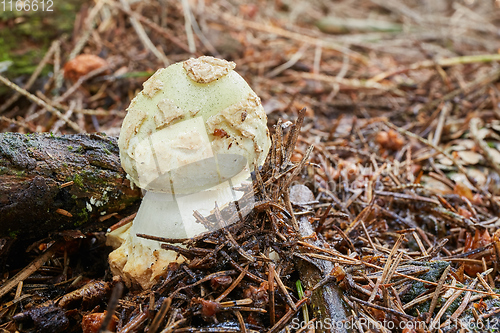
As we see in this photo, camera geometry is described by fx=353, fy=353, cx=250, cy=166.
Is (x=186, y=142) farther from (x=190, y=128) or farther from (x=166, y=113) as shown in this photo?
(x=166, y=113)

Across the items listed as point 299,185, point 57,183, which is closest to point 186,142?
point 57,183

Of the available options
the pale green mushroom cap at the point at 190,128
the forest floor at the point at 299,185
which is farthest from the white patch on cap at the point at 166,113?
the forest floor at the point at 299,185

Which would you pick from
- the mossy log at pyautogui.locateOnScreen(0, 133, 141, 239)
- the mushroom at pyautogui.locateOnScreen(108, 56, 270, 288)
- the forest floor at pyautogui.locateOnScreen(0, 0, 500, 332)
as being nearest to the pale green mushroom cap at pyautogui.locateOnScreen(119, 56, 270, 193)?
the mushroom at pyautogui.locateOnScreen(108, 56, 270, 288)

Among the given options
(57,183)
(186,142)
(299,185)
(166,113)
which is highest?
(166,113)

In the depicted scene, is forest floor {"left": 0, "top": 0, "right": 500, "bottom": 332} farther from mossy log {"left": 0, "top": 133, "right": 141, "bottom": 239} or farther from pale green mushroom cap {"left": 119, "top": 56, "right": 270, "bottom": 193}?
pale green mushroom cap {"left": 119, "top": 56, "right": 270, "bottom": 193}

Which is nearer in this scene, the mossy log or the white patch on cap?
the white patch on cap

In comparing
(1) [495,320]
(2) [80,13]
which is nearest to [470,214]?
(1) [495,320]
